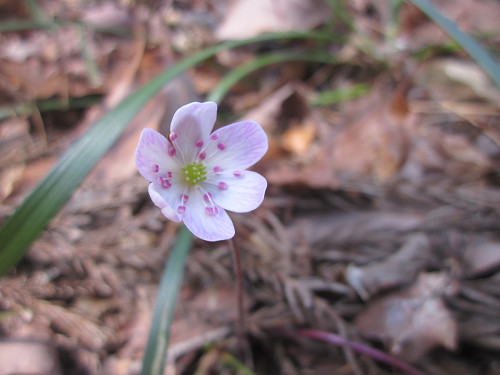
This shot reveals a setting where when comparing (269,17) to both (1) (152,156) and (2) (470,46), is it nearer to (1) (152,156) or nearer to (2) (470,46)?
(2) (470,46)

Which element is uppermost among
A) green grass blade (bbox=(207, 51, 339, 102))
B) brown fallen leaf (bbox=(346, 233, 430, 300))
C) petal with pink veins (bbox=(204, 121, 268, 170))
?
green grass blade (bbox=(207, 51, 339, 102))

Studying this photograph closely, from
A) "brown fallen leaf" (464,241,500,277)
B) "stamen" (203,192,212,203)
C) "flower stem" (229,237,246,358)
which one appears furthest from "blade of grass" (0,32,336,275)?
"brown fallen leaf" (464,241,500,277)

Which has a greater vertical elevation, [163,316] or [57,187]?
[57,187]

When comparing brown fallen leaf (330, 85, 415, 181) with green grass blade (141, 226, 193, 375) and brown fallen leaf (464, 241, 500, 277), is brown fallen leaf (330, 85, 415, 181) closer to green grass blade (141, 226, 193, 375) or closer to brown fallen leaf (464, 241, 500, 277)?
brown fallen leaf (464, 241, 500, 277)

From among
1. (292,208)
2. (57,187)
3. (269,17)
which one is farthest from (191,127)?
(269,17)

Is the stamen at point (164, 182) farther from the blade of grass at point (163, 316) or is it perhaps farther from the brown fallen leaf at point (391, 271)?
the brown fallen leaf at point (391, 271)

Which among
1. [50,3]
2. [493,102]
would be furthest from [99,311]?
[50,3]

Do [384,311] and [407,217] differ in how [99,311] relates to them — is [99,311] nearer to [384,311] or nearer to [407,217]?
[384,311]
